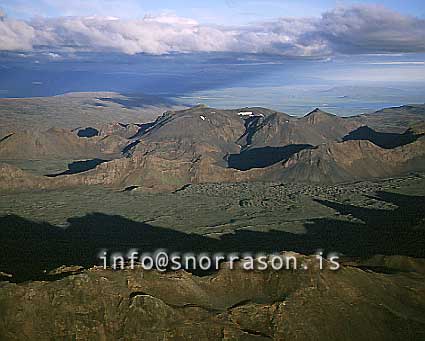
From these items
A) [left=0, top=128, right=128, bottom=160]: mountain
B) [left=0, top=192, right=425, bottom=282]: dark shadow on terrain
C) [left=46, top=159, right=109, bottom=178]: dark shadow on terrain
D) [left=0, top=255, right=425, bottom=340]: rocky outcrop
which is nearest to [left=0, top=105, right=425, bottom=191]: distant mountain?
[left=0, top=128, right=128, bottom=160]: mountain

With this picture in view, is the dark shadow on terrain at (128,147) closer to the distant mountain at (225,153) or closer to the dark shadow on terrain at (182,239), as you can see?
the distant mountain at (225,153)

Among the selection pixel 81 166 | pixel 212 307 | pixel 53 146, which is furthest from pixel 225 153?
pixel 212 307

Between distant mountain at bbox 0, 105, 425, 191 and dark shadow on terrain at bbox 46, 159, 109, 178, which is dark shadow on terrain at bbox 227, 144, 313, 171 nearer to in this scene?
distant mountain at bbox 0, 105, 425, 191

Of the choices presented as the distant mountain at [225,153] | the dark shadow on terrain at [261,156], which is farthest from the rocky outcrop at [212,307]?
the dark shadow on terrain at [261,156]

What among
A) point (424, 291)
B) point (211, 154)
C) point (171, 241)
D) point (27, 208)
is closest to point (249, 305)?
point (424, 291)

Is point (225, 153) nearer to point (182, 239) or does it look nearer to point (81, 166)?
point (81, 166)

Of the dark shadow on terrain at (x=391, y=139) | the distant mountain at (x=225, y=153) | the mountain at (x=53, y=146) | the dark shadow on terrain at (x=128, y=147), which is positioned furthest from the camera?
the dark shadow on terrain at (x=128, y=147)
